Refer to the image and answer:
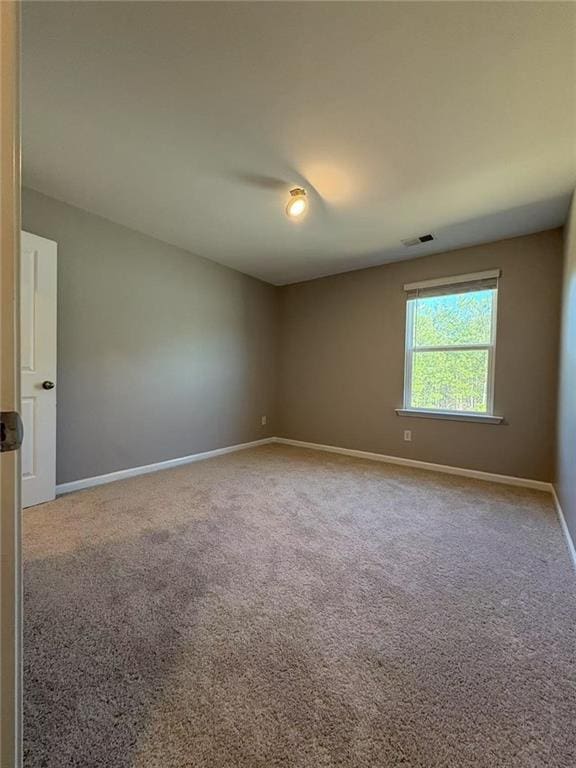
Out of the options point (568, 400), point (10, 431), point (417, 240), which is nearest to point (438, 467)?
point (568, 400)

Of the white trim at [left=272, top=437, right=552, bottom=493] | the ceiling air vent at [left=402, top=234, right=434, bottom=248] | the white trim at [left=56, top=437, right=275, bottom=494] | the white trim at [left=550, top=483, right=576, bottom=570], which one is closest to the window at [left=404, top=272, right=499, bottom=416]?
the ceiling air vent at [left=402, top=234, right=434, bottom=248]

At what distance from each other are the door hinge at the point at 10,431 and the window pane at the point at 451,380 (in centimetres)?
368

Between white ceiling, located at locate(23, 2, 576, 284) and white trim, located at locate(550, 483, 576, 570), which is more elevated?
white ceiling, located at locate(23, 2, 576, 284)

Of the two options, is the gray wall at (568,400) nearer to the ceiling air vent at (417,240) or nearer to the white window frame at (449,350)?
the white window frame at (449,350)

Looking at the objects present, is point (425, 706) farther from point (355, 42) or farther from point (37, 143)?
point (37, 143)

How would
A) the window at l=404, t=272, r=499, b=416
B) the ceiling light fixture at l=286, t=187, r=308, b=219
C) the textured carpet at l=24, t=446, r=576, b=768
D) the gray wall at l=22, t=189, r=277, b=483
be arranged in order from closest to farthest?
the textured carpet at l=24, t=446, r=576, b=768 < the ceiling light fixture at l=286, t=187, r=308, b=219 < the gray wall at l=22, t=189, r=277, b=483 < the window at l=404, t=272, r=499, b=416

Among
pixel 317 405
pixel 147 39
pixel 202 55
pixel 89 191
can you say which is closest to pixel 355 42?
pixel 202 55

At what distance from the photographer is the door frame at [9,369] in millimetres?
550

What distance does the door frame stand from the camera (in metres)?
0.55

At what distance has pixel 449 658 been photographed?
3.88 ft

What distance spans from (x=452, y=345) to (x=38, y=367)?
149 inches

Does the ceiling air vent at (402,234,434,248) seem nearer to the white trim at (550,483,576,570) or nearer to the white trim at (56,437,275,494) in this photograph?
the white trim at (550,483,576,570)

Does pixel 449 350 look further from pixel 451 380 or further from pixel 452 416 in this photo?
pixel 452 416

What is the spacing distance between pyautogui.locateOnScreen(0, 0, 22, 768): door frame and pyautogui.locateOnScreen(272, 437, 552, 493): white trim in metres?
3.63
